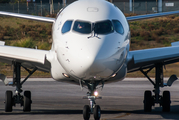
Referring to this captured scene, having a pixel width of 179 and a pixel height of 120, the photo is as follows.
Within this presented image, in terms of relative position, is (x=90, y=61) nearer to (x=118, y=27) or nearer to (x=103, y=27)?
(x=103, y=27)

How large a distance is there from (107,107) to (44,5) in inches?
2163

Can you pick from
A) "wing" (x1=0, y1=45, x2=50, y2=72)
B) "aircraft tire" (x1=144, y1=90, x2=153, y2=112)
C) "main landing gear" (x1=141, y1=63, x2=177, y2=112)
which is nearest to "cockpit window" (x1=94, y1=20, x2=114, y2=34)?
"wing" (x1=0, y1=45, x2=50, y2=72)

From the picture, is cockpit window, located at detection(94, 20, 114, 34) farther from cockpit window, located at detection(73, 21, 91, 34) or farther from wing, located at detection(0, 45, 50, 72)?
wing, located at detection(0, 45, 50, 72)

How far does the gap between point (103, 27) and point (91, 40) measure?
0.86 meters

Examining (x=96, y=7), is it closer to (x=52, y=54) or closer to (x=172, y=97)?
(x=52, y=54)

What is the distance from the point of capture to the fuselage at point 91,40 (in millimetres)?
10344

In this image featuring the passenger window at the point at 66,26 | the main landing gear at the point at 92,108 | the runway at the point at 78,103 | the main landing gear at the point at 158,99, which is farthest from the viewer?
the main landing gear at the point at 158,99

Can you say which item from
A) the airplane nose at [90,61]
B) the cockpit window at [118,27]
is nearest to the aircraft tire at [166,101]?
the cockpit window at [118,27]

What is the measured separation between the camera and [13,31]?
194ft

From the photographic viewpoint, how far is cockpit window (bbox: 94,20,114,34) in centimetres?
1117

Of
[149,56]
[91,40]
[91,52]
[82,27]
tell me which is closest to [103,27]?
[82,27]

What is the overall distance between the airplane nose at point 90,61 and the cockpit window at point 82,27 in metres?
0.76

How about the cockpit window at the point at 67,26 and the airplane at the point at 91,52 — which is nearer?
the airplane at the point at 91,52

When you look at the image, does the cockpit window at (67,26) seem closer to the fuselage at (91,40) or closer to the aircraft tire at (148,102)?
the fuselage at (91,40)
